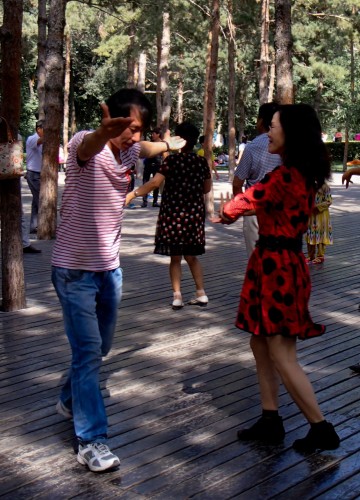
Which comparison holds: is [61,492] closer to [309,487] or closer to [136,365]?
[309,487]

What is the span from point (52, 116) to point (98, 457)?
961cm

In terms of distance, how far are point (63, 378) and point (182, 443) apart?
4.95 feet

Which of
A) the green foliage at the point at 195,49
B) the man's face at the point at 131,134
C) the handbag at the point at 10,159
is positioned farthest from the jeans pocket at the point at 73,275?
the green foliage at the point at 195,49

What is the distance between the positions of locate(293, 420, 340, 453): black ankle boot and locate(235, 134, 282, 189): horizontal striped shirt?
305cm

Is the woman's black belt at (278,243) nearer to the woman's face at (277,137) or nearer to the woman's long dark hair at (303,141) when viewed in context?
the woman's long dark hair at (303,141)

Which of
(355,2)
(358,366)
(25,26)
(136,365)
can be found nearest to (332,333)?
(358,366)

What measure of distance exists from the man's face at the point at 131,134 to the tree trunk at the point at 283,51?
8.77 meters

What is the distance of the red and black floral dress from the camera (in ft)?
15.0

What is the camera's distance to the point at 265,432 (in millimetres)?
4824

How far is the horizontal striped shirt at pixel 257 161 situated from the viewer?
734 centimetres

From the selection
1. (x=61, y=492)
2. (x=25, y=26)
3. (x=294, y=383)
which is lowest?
(x=61, y=492)

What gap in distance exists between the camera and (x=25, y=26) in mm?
40812

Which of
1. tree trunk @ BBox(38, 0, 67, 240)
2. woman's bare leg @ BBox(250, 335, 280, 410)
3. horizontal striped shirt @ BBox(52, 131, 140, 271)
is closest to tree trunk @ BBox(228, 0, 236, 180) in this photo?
tree trunk @ BBox(38, 0, 67, 240)

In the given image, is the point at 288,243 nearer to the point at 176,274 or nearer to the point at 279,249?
the point at 279,249
